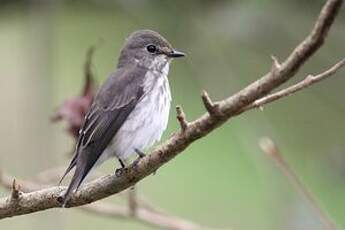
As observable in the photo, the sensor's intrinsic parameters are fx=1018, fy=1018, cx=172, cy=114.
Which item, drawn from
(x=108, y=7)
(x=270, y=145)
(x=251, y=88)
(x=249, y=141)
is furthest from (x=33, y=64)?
(x=251, y=88)

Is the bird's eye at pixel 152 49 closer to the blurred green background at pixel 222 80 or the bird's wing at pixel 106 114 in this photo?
the bird's wing at pixel 106 114

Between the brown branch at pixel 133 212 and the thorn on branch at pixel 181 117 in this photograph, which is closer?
the thorn on branch at pixel 181 117

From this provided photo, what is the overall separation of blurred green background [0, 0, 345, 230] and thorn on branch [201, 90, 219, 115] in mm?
1796

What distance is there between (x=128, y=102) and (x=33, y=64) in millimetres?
1351

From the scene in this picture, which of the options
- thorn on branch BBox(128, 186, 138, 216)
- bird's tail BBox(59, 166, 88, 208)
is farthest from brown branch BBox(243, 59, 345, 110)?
thorn on branch BBox(128, 186, 138, 216)

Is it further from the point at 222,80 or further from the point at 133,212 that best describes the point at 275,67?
the point at 222,80

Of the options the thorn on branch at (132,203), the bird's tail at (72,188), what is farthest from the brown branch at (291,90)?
the thorn on branch at (132,203)

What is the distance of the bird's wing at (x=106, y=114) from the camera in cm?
347

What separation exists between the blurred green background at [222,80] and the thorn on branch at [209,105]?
1796mm

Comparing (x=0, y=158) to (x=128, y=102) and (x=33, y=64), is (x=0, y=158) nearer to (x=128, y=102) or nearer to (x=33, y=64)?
(x=33, y=64)

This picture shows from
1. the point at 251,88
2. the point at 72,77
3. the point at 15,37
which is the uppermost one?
the point at 251,88

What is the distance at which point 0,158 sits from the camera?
22.2 feet

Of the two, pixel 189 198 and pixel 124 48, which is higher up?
pixel 124 48

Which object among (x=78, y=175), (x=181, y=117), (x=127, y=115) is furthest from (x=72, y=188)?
(x=127, y=115)
